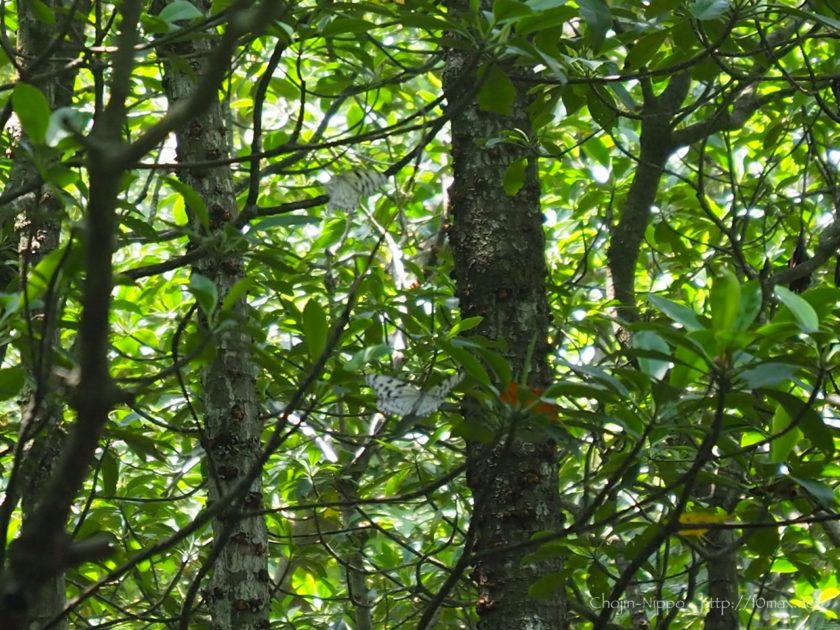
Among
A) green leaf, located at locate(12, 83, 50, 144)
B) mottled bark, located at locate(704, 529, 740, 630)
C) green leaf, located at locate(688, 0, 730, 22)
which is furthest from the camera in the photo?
mottled bark, located at locate(704, 529, 740, 630)

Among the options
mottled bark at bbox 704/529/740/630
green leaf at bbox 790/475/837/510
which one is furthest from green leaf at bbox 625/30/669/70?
mottled bark at bbox 704/529/740/630

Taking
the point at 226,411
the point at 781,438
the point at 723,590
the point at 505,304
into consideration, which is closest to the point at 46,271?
the point at 226,411

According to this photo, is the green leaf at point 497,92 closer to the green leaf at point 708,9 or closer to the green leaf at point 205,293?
the green leaf at point 708,9

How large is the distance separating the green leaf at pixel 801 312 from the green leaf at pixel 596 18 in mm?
771

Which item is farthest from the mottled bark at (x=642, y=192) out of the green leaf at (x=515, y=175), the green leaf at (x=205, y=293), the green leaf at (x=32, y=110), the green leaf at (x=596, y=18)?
the green leaf at (x=32, y=110)

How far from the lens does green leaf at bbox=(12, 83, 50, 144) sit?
1.07 metres

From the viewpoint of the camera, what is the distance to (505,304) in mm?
2139

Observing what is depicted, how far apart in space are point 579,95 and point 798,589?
2.00 m

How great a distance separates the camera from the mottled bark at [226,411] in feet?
6.41

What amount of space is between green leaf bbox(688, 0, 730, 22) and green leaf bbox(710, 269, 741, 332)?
74 centimetres

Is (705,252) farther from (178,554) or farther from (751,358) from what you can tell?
(751,358)

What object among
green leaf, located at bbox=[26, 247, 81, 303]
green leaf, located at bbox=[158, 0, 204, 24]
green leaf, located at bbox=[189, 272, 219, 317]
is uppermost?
green leaf, located at bbox=[158, 0, 204, 24]

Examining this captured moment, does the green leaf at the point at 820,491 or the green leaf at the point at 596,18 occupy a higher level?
the green leaf at the point at 596,18

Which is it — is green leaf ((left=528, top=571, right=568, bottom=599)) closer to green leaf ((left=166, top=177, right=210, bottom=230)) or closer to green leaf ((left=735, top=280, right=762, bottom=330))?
green leaf ((left=735, top=280, right=762, bottom=330))
